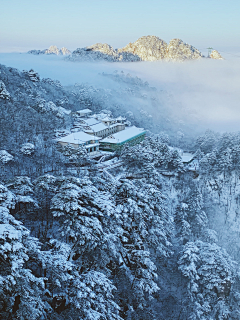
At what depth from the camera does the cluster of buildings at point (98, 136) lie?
3738 cm

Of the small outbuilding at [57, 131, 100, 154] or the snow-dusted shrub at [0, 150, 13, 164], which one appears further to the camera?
the small outbuilding at [57, 131, 100, 154]

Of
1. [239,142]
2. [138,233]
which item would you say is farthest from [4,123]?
[239,142]

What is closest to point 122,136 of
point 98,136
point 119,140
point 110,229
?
point 119,140

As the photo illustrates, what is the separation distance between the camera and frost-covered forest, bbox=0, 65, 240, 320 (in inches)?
380

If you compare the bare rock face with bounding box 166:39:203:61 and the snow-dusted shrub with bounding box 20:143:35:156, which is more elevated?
the bare rock face with bounding box 166:39:203:61

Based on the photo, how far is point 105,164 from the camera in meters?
35.8

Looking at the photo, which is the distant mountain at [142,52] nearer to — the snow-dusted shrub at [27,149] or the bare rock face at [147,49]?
the bare rock face at [147,49]

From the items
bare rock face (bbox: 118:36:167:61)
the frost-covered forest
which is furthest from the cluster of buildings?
bare rock face (bbox: 118:36:167:61)

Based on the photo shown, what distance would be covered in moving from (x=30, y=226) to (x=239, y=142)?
36601 mm

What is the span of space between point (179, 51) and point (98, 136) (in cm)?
14688

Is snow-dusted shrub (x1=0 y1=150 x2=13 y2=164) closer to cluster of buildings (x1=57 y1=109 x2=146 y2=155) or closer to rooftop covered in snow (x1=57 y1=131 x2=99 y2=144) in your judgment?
cluster of buildings (x1=57 y1=109 x2=146 y2=155)

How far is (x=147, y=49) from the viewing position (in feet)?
519

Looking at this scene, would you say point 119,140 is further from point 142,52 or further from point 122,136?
point 142,52

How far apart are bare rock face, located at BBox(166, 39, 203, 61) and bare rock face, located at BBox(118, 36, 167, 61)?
5.20 meters
